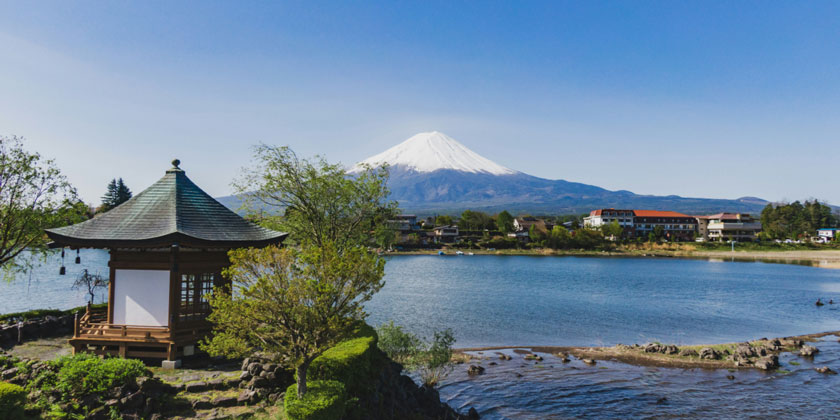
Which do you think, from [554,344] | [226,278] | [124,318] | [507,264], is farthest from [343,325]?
[507,264]

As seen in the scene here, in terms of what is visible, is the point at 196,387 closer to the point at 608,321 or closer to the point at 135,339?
the point at 135,339

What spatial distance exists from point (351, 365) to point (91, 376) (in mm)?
6107

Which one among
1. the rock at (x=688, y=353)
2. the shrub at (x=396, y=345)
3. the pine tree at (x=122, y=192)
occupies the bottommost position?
the rock at (x=688, y=353)

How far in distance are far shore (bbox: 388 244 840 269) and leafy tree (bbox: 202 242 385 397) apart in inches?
3486

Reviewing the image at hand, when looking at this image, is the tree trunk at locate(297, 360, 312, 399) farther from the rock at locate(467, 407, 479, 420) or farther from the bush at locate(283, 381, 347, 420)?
the rock at locate(467, 407, 479, 420)

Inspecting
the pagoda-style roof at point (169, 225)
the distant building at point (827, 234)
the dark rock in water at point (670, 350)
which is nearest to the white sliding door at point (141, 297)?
the pagoda-style roof at point (169, 225)

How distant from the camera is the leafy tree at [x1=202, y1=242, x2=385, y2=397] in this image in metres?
11.0

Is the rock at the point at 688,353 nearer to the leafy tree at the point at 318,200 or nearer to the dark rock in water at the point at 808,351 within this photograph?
the dark rock in water at the point at 808,351

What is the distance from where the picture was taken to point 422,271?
71188mm

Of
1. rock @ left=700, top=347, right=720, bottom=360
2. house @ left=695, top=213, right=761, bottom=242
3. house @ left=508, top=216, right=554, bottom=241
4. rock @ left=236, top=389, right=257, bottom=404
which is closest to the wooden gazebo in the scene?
rock @ left=236, top=389, right=257, bottom=404

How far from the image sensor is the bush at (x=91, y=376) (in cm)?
1133

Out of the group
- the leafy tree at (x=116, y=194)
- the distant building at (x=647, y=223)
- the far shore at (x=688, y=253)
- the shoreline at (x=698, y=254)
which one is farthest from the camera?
the distant building at (x=647, y=223)

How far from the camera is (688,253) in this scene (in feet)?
361

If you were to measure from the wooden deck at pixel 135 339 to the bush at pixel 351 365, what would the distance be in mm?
4883
